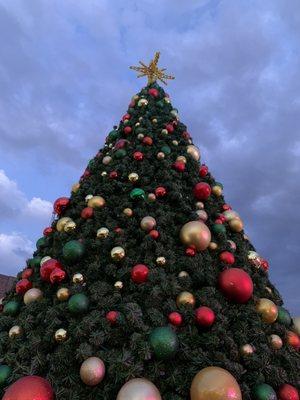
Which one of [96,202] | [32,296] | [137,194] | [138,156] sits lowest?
[32,296]

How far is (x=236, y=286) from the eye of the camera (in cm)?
425

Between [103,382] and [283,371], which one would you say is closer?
[103,382]

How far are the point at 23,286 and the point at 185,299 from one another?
2.14 m

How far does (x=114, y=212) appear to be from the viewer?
5.19 meters

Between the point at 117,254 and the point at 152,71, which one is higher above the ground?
the point at 152,71

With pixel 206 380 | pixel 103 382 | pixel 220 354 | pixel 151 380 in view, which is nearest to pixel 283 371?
pixel 220 354

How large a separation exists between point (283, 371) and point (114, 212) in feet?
8.76

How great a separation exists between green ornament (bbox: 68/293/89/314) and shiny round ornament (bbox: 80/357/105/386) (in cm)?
58

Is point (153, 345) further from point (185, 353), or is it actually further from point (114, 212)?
point (114, 212)

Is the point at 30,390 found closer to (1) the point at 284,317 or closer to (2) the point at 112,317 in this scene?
(2) the point at 112,317

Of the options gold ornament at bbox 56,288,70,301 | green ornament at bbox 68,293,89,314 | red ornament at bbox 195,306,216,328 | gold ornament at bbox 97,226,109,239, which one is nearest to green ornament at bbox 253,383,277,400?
red ornament at bbox 195,306,216,328

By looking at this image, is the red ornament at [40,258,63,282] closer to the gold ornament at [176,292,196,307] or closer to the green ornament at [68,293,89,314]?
the green ornament at [68,293,89,314]

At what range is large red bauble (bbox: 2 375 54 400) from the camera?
10.6 ft

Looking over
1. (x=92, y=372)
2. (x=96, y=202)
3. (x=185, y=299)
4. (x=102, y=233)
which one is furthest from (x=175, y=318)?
(x=96, y=202)
